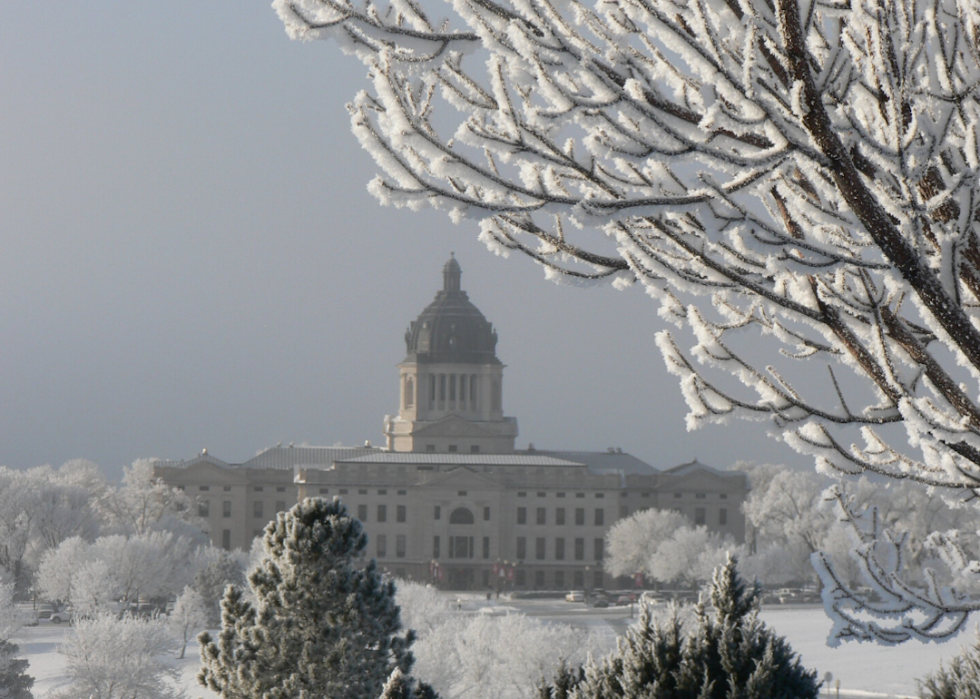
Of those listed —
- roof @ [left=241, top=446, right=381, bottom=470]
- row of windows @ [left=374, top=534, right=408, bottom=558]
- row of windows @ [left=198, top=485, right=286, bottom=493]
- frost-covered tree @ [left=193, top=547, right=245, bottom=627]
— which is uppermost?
roof @ [left=241, top=446, right=381, bottom=470]

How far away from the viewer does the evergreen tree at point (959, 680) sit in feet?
35.7

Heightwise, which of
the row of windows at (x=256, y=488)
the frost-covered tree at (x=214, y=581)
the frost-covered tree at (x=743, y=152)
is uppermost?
the row of windows at (x=256, y=488)

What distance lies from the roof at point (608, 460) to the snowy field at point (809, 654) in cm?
2997

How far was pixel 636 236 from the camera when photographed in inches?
177

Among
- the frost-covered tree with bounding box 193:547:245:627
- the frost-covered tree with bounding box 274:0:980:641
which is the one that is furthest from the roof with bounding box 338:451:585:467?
the frost-covered tree with bounding box 274:0:980:641

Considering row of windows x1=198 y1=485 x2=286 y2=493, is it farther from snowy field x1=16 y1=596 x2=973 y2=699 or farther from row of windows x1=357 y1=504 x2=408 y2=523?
snowy field x1=16 y1=596 x2=973 y2=699

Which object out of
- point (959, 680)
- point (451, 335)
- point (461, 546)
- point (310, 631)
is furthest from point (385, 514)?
point (959, 680)

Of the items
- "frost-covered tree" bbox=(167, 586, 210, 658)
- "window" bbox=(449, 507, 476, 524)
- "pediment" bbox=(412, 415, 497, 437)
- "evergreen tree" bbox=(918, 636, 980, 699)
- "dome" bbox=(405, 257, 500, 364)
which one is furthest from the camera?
"dome" bbox=(405, 257, 500, 364)

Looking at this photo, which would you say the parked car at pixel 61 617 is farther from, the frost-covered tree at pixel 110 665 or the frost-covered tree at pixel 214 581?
the frost-covered tree at pixel 110 665

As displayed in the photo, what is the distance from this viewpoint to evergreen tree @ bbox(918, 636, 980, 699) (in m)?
10.9

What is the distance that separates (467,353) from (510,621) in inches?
2342

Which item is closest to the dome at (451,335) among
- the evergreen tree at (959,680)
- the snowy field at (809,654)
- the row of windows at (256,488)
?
the row of windows at (256,488)

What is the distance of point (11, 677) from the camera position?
35000mm

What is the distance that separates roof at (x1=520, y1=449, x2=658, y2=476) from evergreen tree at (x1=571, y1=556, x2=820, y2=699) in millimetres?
82268
